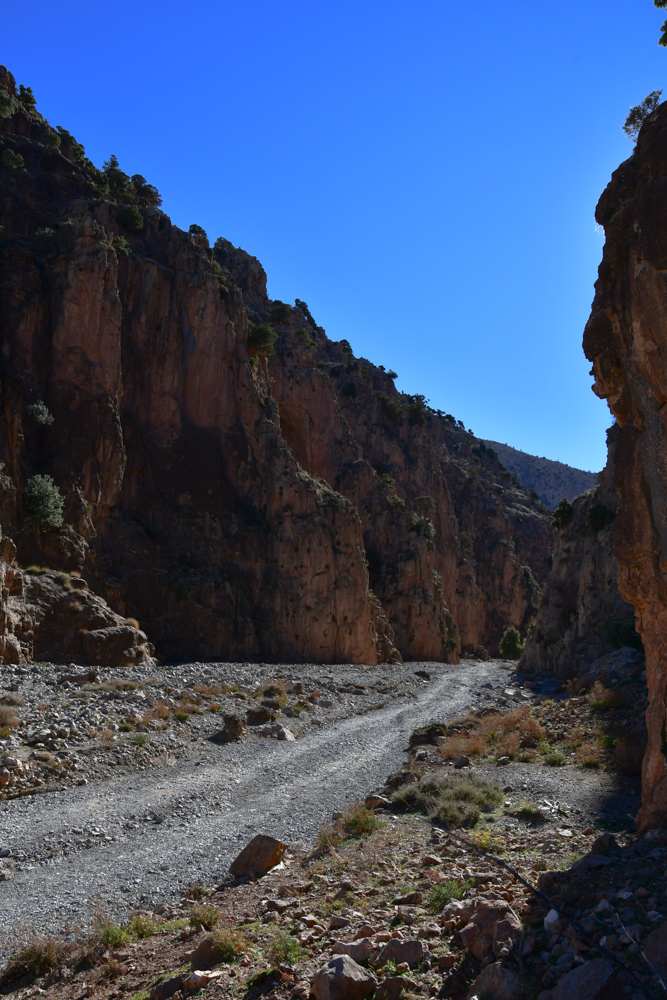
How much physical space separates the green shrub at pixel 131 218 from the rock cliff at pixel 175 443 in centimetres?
16

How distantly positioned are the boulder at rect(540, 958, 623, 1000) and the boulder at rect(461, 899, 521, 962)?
968mm

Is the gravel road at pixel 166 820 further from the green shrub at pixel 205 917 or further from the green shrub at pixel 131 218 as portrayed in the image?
the green shrub at pixel 131 218

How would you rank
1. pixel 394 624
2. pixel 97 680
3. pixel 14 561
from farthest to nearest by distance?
1. pixel 394 624
2. pixel 14 561
3. pixel 97 680

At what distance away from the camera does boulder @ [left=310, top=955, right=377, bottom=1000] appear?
5.92 meters

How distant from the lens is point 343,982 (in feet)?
19.6

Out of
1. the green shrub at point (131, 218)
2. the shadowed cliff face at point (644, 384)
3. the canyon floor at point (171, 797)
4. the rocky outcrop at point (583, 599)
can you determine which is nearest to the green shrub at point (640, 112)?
the shadowed cliff face at point (644, 384)

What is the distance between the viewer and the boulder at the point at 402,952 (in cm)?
655

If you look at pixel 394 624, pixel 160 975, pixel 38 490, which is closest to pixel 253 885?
pixel 160 975

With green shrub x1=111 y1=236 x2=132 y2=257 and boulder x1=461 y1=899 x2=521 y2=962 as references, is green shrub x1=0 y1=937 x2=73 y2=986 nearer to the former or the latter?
boulder x1=461 y1=899 x2=521 y2=962

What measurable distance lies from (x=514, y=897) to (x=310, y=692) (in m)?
22.9

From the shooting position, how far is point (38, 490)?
28.2 meters

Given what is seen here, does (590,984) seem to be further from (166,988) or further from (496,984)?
(166,988)

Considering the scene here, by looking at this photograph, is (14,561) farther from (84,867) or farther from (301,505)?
(301,505)

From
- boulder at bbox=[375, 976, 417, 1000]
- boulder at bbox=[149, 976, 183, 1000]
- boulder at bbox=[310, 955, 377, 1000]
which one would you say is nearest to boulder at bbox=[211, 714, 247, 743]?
boulder at bbox=[149, 976, 183, 1000]
